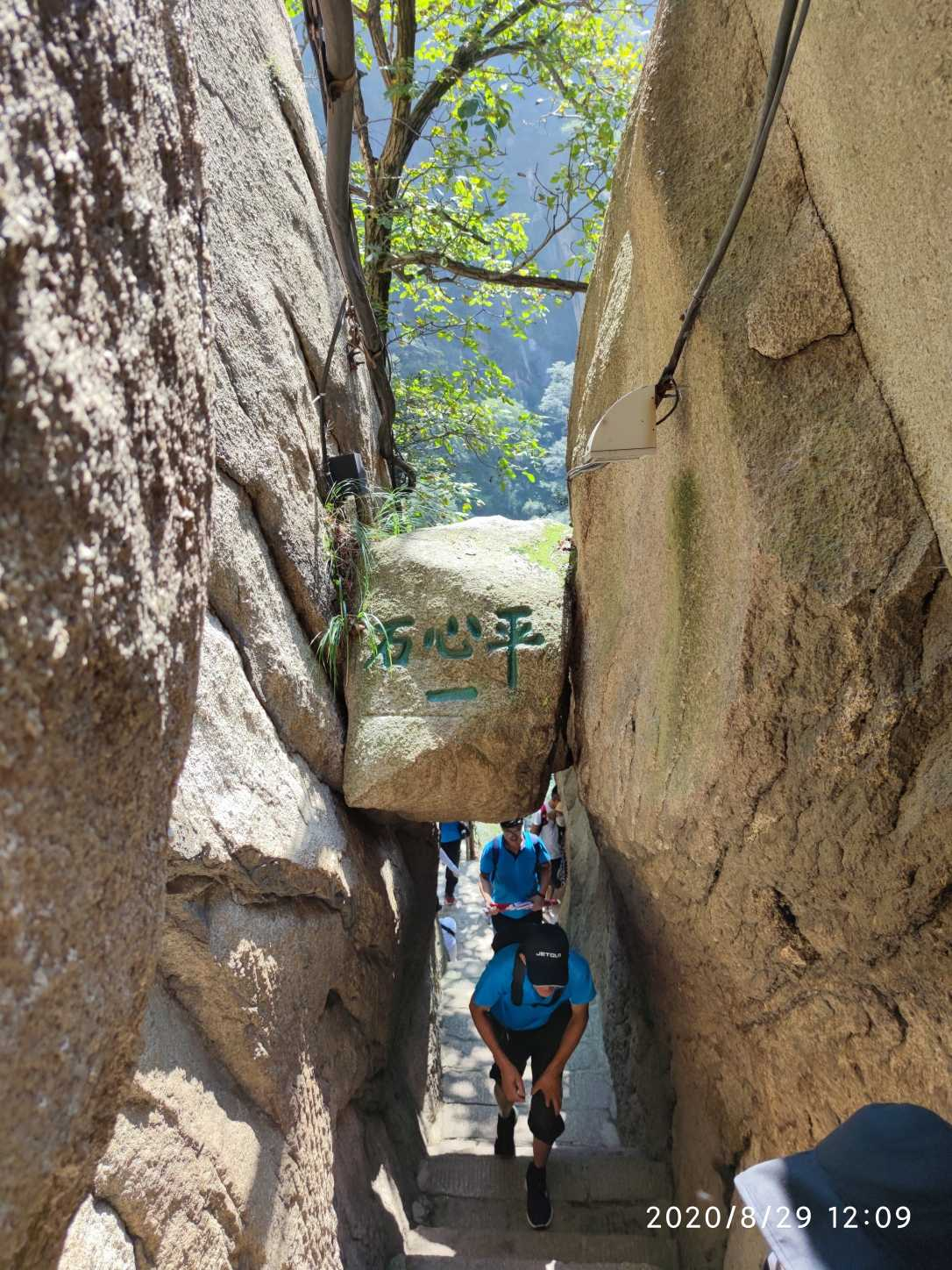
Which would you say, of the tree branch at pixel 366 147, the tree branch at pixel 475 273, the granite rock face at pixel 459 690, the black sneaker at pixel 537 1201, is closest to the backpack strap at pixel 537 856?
the granite rock face at pixel 459 690

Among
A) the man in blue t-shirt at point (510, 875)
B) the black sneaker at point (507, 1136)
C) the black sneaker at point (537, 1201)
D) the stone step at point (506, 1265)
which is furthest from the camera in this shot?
the man in blue t-shirt at point (510, 875)

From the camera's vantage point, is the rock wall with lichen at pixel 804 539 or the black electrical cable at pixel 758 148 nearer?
the black electrical cable at pixel 758 148

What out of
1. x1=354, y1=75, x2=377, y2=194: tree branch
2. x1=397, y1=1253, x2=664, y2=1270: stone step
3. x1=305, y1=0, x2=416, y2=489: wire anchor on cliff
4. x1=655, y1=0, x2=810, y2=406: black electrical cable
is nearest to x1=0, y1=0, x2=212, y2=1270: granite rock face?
x1=655, y1=0, x2=810, y2=406: black electrical cable

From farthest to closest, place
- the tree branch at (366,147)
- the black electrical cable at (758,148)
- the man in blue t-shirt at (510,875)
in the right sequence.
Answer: the tree branch at (366,147) → the man in blue t-shirt at (510,875) → the black electrical cable at (758,148)

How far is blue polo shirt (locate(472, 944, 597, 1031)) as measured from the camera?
3.74 metres

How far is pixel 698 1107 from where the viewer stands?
12.8ft

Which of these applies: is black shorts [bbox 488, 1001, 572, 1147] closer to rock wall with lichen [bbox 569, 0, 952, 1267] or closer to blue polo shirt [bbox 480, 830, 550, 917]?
blue polo shirt [bbox 480, 830, 550, 917]

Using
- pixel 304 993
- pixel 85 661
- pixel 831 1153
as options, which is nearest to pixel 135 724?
pixel 85 661

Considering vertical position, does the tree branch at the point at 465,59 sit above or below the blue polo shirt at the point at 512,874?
above

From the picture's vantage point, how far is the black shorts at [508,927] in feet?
13.3

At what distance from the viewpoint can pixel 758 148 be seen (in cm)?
175

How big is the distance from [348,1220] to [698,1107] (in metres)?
1.63

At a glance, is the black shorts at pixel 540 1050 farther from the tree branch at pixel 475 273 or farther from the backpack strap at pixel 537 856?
the tree branch at pixel 475 273

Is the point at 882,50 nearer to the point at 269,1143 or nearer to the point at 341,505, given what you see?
the point at 341,505
